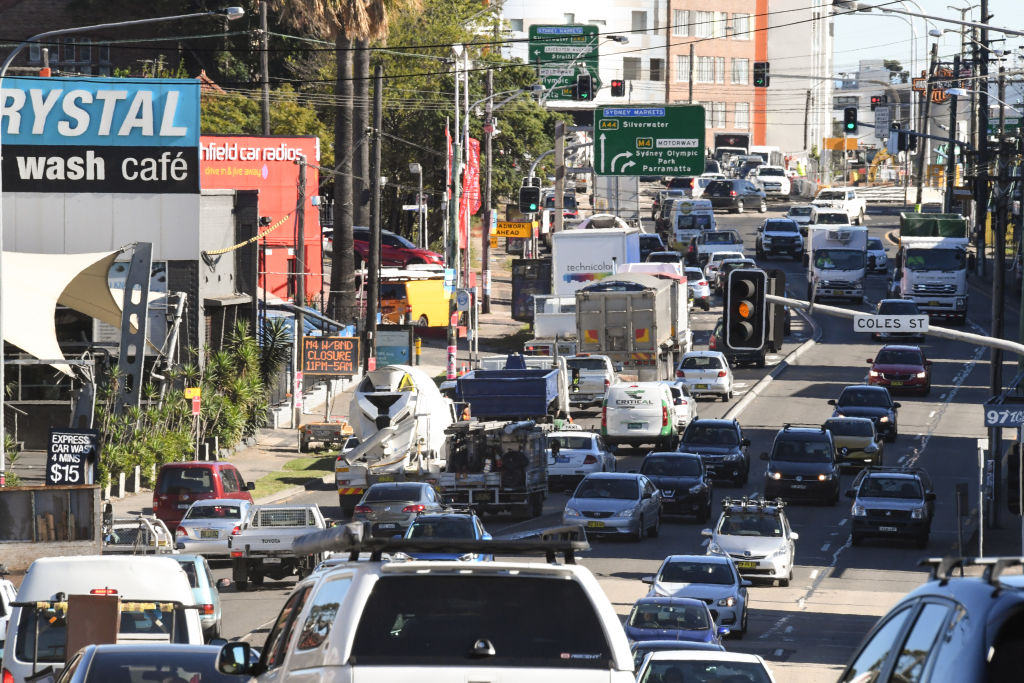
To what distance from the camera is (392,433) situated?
3806cm

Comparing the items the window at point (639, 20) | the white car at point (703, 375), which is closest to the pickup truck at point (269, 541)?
the white car at point (703, 375)

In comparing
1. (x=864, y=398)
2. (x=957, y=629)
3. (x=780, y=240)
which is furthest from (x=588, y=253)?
(x=957, y=629)

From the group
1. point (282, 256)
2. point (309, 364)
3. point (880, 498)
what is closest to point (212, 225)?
point (309, 364)

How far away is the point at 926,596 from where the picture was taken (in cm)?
648

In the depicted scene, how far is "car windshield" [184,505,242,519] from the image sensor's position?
30578mm

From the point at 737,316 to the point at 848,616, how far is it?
256 inches

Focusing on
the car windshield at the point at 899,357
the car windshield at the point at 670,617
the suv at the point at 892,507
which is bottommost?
the suv at the point at 892,507

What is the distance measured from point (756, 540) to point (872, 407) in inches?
629

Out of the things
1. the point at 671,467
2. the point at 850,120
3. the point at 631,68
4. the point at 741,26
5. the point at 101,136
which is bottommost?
the point at 671,467

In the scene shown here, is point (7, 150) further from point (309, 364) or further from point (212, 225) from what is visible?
point (309, 364)

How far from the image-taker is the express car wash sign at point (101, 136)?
46.4m

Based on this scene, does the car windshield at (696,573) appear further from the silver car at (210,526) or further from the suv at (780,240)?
the suv at (780,240)

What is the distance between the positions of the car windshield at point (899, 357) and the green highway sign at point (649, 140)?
35.3ft

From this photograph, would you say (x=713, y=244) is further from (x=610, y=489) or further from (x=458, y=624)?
(x=458, y=624)
